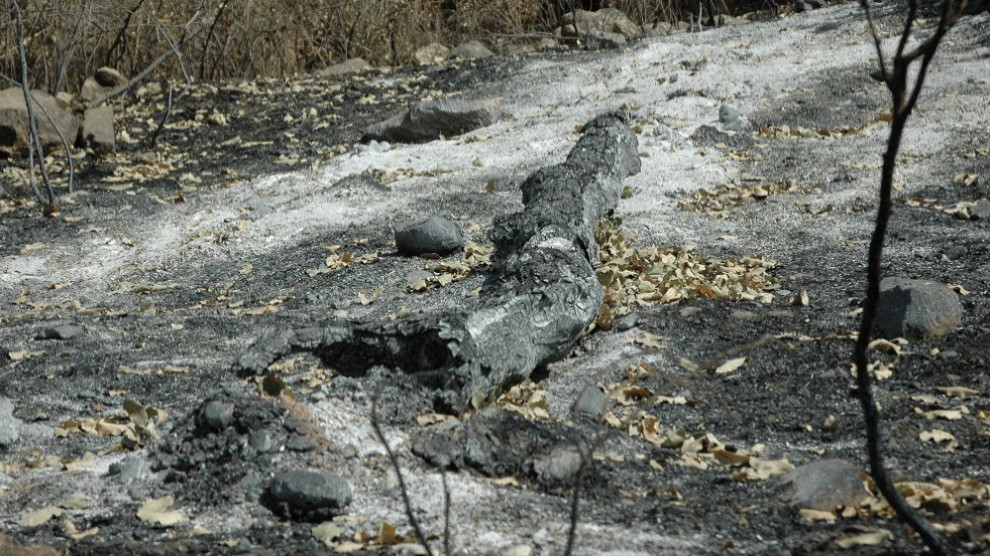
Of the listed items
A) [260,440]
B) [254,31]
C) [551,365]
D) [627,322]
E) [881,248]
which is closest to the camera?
[881,248]

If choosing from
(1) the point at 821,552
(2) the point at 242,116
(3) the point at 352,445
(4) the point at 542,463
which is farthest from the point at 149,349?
(2) the point at 242,116

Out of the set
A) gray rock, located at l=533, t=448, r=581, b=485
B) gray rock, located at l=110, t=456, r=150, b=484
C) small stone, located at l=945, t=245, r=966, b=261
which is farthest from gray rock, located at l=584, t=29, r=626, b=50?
gray rock, located at l=110, t=456, r=150, b=484

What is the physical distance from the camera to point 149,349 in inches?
159

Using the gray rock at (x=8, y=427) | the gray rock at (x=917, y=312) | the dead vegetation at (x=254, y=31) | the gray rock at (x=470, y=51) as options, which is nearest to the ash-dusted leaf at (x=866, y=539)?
the gray rock at (x=917, y=312)

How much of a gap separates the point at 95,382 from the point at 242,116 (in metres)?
5.81

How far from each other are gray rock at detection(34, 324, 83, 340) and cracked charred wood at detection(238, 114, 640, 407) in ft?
3.52

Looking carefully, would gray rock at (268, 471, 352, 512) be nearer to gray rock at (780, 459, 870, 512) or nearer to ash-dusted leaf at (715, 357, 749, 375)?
gray rock at (780, 459, 870, 512)

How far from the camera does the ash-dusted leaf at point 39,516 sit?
98.4 inches

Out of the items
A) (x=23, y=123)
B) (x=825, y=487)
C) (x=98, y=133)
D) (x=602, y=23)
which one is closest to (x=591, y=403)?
(x=825, y=487)

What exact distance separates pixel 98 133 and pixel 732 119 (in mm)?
4861

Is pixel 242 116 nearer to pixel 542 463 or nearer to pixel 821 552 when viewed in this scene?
pixel 542 463

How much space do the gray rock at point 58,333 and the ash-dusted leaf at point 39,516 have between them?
180 centimetres

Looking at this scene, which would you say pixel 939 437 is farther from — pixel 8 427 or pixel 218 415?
pixel 8 427

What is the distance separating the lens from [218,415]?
111 inches
